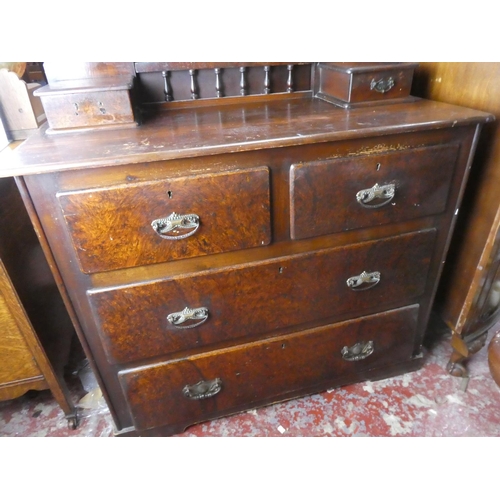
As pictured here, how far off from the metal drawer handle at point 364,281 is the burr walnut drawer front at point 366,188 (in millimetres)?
161

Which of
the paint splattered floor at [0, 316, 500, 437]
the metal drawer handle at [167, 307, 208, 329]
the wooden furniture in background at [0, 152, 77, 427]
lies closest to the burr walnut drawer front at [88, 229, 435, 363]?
the metal drawer handle at [167, 307, 208, 329]

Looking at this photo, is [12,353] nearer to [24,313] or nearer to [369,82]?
[24,313]

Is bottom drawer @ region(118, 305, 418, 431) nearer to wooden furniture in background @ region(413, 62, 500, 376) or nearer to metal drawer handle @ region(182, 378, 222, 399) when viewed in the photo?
metal drawer handle @ region(182, 378, 222, 399)

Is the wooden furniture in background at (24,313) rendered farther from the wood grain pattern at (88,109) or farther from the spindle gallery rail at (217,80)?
the spindle gallery rail at (217,80)

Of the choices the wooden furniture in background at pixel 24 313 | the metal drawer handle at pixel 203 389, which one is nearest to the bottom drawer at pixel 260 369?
the metal drawer handle at pixel 203 389

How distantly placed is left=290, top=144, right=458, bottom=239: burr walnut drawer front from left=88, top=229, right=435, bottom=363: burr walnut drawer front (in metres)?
0.09

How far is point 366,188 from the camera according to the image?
3.24 ft

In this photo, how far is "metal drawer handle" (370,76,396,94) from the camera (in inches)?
43.8

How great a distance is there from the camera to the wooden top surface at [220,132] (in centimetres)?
81

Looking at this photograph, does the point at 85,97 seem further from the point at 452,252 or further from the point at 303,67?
the point at 452,252

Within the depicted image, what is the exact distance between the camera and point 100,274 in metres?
0.93

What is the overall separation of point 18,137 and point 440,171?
1.24 meters
